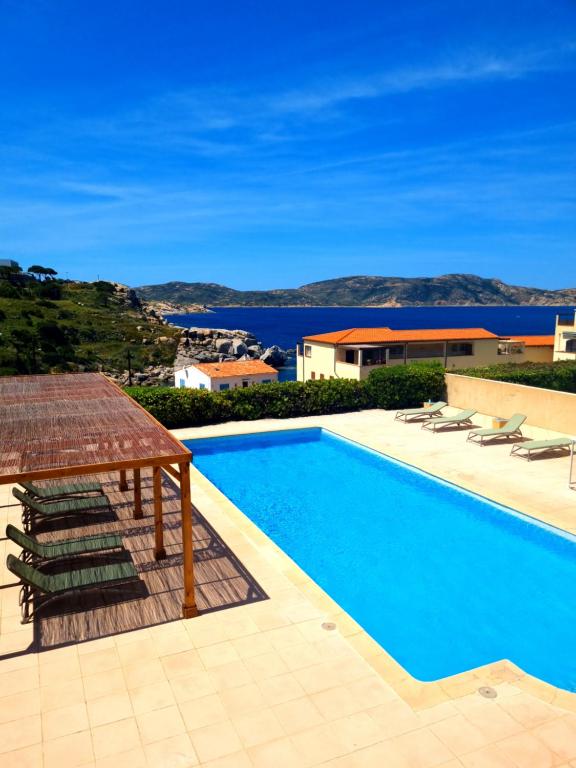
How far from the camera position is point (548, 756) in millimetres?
6047

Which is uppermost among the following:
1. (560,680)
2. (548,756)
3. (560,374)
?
(560,374)

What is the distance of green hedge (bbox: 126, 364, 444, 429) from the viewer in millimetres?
22219

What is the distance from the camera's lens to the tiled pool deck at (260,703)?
19.7ft

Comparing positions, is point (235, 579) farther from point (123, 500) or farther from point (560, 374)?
point (560, 374)

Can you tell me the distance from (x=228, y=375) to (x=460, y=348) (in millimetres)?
14631

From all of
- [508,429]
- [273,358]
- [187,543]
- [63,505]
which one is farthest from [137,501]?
[273,358]

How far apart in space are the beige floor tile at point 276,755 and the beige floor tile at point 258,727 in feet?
0.26

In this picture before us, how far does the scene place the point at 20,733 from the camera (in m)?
6.23

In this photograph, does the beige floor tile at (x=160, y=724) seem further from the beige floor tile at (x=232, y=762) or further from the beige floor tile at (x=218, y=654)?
the beige floor tile at (x=218, y=654)

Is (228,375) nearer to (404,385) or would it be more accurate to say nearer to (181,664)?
(404,385)

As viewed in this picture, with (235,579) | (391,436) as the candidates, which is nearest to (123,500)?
(235,579)

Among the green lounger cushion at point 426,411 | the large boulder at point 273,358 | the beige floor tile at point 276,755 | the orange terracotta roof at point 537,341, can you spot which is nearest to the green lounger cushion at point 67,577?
the beige floor tile at point 276,755

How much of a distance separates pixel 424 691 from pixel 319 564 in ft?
15.7

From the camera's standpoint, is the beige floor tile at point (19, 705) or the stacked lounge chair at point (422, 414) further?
the stacked lounge chair at point (422, 414)
